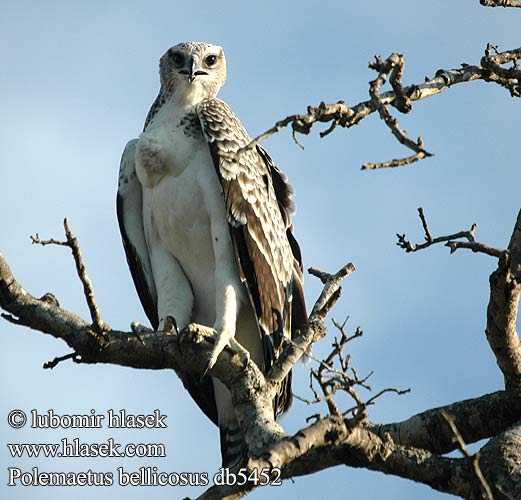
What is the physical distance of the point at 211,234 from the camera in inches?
327

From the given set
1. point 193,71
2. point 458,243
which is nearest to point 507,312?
point 458,243

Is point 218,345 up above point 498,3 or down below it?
below

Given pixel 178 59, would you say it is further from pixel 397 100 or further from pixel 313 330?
pixel 397 100

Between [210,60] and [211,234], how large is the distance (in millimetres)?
2093

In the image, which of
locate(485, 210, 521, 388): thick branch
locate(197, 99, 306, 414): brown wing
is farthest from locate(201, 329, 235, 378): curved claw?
locate(485, 210, 521, 388): thick branch

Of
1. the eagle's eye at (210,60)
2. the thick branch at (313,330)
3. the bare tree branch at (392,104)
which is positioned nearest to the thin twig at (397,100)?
the bare tree branch at (392,104)

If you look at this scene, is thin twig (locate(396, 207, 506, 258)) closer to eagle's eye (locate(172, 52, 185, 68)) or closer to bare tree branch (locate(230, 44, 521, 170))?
bare tree branch (locate(230, 44, 521, 170))

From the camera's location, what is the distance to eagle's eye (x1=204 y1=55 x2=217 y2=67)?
9531 mm

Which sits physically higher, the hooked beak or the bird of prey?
the hooked beak

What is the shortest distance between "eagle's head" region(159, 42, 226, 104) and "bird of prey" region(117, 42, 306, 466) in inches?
0.8

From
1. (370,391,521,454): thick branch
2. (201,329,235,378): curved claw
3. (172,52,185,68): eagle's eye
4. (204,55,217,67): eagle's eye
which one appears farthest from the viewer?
(204,55,217,67): eagle's eye

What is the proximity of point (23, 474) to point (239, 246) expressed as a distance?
2.48m

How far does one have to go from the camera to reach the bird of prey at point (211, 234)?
8148mm

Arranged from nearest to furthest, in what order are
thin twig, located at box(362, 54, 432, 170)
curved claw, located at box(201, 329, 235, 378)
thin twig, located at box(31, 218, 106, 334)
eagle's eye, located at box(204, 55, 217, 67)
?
thin twig, located at box(362, 54, 432, 170) < thin twig, located at box(31, 218, 106, 334) < curved claw, located at box(201, 329, 235, 378) < eagle's eye, located at box(204, 55, 217, 67)
